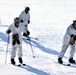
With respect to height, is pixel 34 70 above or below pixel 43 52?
below

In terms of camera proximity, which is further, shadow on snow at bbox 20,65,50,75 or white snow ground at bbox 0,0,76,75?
white snow ground at bbox 0,0,76,75

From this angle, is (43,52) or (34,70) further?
(43,52)

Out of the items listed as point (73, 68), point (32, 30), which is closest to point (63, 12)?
point (32, 30)

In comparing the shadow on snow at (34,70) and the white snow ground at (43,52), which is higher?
the white snow ground at (43,52)

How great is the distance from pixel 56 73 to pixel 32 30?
433 inches

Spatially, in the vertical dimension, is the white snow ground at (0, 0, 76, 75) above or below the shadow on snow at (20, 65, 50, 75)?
above

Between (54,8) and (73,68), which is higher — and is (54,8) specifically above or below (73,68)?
above

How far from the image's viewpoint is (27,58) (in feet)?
50.4

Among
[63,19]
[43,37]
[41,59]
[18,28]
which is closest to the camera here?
[18,28]

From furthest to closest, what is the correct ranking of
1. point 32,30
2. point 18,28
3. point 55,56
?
point 32,30 < point 55,56 < point 18,28

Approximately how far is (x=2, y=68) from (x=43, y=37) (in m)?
8.19

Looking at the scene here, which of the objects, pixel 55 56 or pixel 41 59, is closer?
pixel 41 59

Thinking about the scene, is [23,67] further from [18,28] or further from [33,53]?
[33,53]

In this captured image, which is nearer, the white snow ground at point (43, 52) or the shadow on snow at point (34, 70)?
the shadow on snow at point (34, 70)
